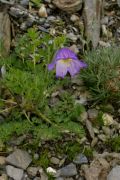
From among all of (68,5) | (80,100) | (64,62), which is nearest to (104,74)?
(80,100)

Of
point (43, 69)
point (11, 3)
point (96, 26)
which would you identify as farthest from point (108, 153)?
point (11, 3)

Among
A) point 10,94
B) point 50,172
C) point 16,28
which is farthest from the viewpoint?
point 16,28

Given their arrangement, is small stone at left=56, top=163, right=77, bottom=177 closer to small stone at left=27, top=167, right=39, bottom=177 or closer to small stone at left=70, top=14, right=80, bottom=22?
small stone at left=27, top=167, right=39, bottom=177

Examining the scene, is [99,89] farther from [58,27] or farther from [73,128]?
[58,27]

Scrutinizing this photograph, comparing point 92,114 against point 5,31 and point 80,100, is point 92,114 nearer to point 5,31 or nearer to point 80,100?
point 80,100

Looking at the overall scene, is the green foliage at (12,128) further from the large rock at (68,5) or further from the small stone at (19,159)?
the large rock at (68,5)

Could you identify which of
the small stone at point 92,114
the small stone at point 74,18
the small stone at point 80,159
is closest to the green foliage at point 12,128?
the small stone at point 80,159
